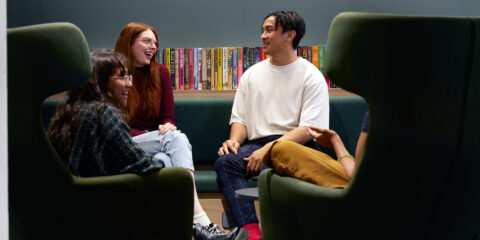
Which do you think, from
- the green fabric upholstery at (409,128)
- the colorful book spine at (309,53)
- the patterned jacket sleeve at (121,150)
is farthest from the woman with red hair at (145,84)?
the green fabric upholstery at (409,128)

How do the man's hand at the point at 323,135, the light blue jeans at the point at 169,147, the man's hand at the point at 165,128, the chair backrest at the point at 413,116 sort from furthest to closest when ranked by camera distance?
the man's hand at the point at 165,128 → the light blue jeans at the point at 169,147 → the man's hand at the point at 323,135 → the chair backrest at the point at 413,116

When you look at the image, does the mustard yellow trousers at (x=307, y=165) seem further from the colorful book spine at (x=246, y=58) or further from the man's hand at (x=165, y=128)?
the colorful book spine at (x=246, y=58)

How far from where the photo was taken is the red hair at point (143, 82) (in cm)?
275

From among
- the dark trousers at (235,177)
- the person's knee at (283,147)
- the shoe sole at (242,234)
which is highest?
the person's knee at (283,147)

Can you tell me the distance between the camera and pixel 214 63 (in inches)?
123

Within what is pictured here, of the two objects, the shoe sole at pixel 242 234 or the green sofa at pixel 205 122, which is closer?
the shoe sole at pixel 242 234

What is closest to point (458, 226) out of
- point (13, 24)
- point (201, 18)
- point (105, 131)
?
point (105, 131)

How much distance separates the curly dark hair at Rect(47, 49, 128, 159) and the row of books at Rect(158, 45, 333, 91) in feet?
4.02

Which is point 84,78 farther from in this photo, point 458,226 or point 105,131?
point 458,226

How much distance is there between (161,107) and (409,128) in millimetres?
1769

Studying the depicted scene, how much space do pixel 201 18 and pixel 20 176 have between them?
2137 millimetres

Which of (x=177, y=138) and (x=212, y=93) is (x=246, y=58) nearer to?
(x=212, y=93)

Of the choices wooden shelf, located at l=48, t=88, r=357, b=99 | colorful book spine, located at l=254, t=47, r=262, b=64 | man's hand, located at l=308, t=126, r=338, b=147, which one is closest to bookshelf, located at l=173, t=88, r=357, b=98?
wooden shelf, located at l=48, t=88, r=357, b=99

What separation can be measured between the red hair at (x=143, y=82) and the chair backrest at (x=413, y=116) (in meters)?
1.57
